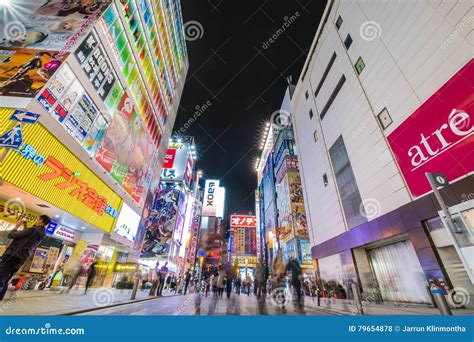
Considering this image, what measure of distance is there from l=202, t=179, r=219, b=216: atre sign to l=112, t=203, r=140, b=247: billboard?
89.5ft

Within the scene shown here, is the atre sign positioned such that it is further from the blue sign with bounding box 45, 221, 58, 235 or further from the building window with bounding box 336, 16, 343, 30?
the building window with bounding box 336, 16, 343, 30

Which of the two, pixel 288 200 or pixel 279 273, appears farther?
pixel 288 200

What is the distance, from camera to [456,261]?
749 cm

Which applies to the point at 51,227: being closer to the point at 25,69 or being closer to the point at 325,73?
the point at 25,69

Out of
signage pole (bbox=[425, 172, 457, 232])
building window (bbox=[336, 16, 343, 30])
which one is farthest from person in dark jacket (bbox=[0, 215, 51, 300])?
building window (bbox=[336, 16, 343, 30])

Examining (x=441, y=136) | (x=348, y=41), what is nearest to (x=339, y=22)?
(x=348, y=41)

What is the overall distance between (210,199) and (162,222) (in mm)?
16412

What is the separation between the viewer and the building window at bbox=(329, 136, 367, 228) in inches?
523

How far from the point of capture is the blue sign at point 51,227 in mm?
10745

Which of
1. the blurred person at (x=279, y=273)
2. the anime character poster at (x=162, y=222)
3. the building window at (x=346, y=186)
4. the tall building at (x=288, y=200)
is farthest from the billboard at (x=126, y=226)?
the tall building at (x=288, y=200)

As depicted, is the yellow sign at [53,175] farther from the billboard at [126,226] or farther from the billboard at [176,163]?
the billboard at [176,163]

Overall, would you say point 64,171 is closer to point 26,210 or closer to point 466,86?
A: point 26,210

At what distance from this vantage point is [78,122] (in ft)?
35.3

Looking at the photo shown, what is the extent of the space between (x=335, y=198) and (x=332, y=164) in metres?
2.93
